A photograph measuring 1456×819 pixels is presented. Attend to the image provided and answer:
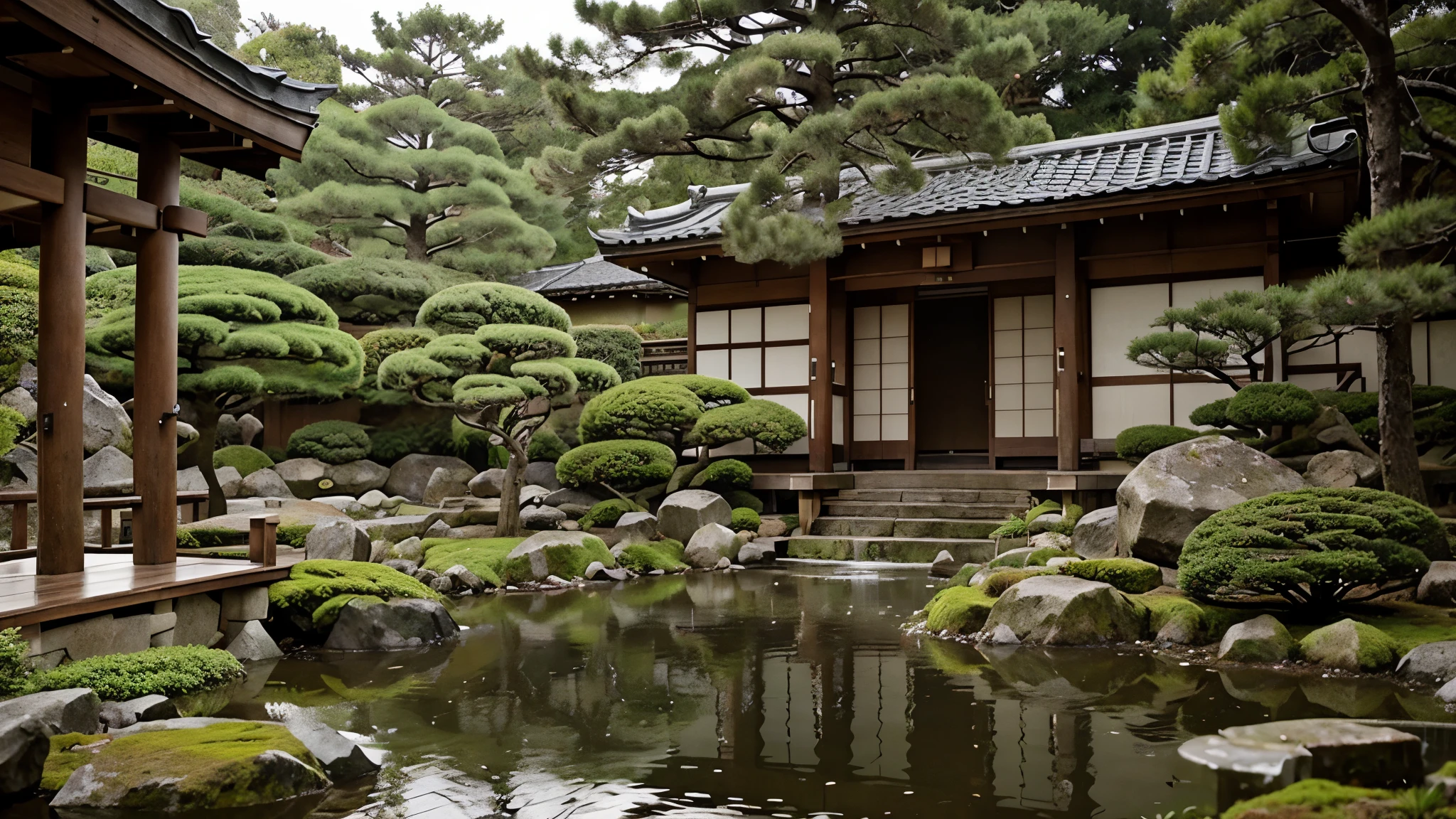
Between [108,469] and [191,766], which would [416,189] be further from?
→ [191,766]

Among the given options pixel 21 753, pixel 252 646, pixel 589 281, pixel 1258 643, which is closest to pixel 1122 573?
pixel 1258 643

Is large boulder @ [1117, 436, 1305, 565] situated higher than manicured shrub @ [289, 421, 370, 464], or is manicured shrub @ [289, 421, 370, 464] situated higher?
manicured shrub @ [289, 421, 370, 464]

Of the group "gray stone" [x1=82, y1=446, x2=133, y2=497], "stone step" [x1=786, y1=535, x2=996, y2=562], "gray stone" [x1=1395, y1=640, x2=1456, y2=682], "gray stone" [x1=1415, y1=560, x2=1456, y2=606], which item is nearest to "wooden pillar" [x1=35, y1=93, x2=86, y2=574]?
"gray stone" [x1=82, y1=446, x2=133, y2=497]

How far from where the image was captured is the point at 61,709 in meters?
4.70

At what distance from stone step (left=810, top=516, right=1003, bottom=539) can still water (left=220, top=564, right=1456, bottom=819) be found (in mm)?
4690

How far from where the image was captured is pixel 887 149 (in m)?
14.1

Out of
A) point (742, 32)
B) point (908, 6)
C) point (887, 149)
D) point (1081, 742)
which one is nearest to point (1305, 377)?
point (887, 149)

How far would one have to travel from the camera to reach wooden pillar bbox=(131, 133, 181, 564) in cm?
743

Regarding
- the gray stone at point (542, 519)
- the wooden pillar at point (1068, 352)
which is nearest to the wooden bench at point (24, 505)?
the gray stone at point (542, 519)

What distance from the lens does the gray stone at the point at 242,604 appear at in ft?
23.6

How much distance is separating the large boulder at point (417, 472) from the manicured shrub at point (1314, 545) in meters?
14.1

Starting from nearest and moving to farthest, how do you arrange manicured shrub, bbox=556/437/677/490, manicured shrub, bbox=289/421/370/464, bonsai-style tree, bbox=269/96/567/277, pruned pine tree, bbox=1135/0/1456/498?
pruned pine tree, bbox=1135/0/1456/498
manicured shrub, bbox=556/437/677/490
manicured shrub, bbox=289/421/370/464
bonsai-style tree, bbox=269/96/567/277

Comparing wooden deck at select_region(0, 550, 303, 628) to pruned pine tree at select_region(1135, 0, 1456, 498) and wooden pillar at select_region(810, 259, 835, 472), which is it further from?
wooden pillar at select_region(810, 259, 835, 472)

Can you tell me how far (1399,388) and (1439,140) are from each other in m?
2.39
